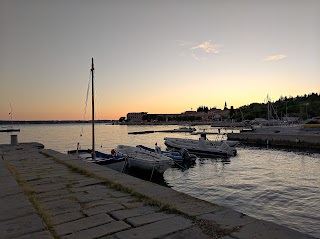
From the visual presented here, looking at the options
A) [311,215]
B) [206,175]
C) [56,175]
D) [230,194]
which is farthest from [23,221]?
[206,175]

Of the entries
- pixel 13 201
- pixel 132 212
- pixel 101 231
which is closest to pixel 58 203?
pixel 13 201

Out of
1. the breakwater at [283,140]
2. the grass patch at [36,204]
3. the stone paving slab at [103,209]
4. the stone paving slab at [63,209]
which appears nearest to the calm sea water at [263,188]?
the stone paving slab at [103,209]

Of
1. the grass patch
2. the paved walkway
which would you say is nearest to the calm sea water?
the paved walkway

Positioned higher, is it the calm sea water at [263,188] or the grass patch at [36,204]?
the grass patch at [36,204]

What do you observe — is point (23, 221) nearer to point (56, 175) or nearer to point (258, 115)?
point (56, 175)

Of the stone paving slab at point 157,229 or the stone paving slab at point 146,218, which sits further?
the stone paving slab at point 146,218

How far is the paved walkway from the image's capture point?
→ 14.4ft

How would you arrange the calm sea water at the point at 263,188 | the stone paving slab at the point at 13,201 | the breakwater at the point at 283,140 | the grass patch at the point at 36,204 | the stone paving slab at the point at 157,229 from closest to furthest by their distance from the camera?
1. the stone paving slab at the point at 157,229
2. the grass patch at the point at 36,204
3. the stone paving slab at the point at 13,201
4. the calm sea water at the point at 263,188
5. the breakwater at the point at 283,140

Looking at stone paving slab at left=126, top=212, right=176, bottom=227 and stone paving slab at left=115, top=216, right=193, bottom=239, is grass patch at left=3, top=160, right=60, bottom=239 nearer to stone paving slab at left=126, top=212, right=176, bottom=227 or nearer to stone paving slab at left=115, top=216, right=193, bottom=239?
stone paving slab at left=115, top=216, right=193, bottom=239

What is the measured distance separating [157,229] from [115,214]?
120cm

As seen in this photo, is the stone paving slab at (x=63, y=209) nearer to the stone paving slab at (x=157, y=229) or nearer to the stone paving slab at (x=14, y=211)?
the stone paving slab at (x=14, y=211)

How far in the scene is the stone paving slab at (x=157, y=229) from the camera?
4352 mm

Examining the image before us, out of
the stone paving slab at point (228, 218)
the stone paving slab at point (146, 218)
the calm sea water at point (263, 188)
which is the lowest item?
the calm sea water at point (263, 188)

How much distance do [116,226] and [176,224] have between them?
1.06 m
